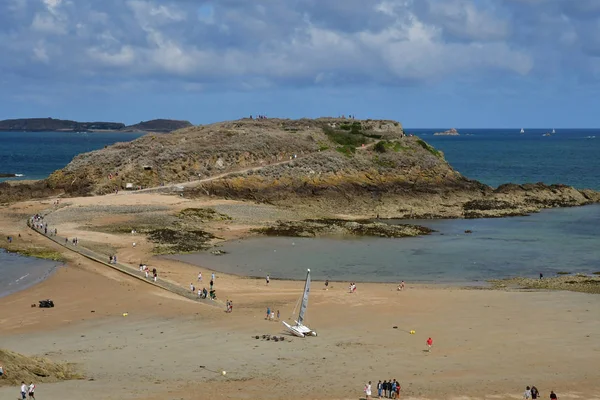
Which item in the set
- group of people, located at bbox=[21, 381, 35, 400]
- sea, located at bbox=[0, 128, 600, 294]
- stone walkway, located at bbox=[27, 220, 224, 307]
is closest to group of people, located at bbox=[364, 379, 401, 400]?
group of people, located at bbox=[21, 381, 35, 400]

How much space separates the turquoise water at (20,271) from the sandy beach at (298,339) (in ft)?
3.15

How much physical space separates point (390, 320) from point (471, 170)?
91.0 metres

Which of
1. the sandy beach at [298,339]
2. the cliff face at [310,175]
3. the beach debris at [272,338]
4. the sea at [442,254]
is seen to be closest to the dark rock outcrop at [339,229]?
the sea at [442,254]

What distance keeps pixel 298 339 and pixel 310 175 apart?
44.5 m

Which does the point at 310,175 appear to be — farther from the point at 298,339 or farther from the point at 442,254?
the point at 298,339

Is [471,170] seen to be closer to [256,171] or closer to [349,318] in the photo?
[256,171]

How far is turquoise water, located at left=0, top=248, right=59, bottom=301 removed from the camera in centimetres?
3800

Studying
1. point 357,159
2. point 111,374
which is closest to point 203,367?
point 111,374

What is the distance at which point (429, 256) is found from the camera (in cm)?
A: 4934

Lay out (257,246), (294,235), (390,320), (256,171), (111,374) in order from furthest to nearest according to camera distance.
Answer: (256,171)
(294,235)
(257,246)
(390,320)
(111,374)

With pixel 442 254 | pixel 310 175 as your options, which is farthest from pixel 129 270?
pixel 310 175

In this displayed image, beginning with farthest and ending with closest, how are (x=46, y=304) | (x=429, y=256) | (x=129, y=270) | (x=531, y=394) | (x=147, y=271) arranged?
(x=429, y=256)
(x=129, y=270)
(x=147, y=271)
(x=46, y=304)
(x=531, y=394)

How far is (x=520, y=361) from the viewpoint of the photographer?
27.0m

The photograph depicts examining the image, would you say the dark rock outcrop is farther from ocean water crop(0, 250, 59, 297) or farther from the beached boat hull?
the beached boat hull
